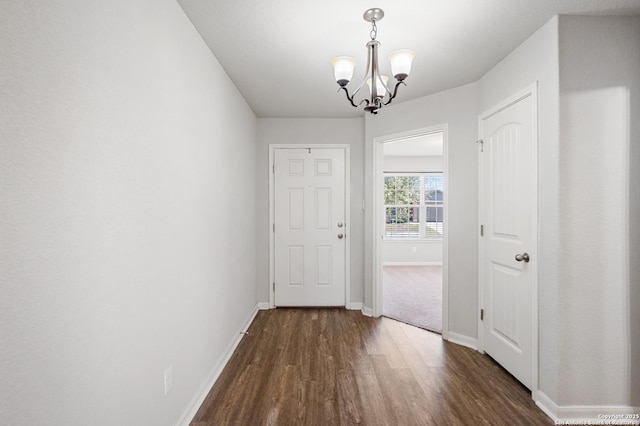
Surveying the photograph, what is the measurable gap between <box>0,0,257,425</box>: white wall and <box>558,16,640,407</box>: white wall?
2.27m

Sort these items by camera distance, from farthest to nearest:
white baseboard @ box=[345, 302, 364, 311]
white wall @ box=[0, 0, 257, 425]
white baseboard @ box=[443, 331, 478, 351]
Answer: white baseboard @ box=[345, 302, 364, 311] < white baseboard @ box=[443, 331, 478, 351] < white wall @ box=[0, 0, 257, 425]

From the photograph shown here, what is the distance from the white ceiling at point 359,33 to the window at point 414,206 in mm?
4389

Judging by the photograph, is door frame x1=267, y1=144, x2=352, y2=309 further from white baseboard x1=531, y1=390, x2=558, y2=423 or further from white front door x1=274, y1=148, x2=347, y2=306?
white baseboard x1=531, y1=390, x2=558, y2=423

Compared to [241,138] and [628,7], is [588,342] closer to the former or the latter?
[628,7]

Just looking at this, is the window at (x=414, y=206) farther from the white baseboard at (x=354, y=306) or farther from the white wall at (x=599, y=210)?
the white wall at (x=599, y=210)

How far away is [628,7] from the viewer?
180cm

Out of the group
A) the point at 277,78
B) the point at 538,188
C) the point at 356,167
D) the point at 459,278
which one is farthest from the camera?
the point at 356,167

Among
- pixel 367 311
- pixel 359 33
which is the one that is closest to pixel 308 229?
pixel 367 311

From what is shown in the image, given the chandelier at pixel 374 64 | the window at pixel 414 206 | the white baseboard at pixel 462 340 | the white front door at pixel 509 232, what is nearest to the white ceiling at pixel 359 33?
the chandelier at pixel 374 64

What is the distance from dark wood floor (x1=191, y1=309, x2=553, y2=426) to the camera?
6.13 feet

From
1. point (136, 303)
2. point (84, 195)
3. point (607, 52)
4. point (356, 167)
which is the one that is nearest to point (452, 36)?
point (607, 52)

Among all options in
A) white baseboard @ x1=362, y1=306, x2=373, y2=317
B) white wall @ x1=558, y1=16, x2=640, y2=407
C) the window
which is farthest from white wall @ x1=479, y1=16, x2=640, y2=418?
the window

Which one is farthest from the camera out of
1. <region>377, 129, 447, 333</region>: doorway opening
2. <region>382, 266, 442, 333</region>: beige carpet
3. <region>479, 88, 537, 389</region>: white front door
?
<region>377, 129, 447, 333</region>: doorway opening

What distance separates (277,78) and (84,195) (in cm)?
209
